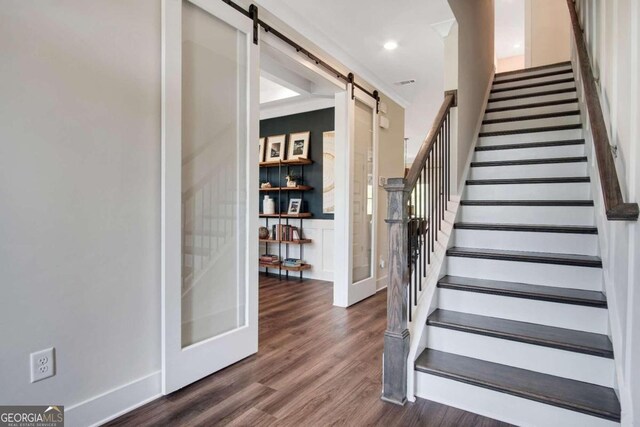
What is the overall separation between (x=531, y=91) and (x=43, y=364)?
16.5 feet

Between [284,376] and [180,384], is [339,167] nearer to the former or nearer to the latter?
[284,376]

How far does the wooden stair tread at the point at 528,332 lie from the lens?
1729 millimetres

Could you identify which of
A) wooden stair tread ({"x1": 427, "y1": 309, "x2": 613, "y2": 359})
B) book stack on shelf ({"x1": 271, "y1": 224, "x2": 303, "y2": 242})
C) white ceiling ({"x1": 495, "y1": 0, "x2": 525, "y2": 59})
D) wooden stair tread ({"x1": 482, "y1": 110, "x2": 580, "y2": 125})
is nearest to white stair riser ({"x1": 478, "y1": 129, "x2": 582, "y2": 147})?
wooden stair tread ({"x1": 482, "y1": 110, "x2": 580, "y2": 125})

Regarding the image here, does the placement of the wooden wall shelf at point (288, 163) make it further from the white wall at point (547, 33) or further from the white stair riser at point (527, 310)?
the white wall at point (547, 33)

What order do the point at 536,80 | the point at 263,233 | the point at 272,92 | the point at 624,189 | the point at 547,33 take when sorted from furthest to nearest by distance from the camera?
the point at 547,33
the point at 263,233
the point at 272,92
the point at 536,80
the point at 624,189

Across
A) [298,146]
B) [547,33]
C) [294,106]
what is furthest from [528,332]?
[547,33]

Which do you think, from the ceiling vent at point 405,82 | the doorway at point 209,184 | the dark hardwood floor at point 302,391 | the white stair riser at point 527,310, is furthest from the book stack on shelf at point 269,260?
the white stair riser at point 527,310

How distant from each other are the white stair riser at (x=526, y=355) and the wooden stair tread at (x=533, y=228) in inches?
35.3

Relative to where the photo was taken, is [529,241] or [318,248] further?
[318,248]

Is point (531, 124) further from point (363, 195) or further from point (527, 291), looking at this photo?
point (527, 291)

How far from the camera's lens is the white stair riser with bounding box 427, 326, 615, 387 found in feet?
5.61

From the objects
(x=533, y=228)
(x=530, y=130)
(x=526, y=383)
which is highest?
(x=530, y=130)

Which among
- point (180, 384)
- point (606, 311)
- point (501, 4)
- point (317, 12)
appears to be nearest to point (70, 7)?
point (317, 12)
